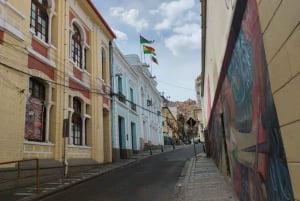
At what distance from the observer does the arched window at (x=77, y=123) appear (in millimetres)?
18047

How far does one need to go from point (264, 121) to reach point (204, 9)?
850 centimetres

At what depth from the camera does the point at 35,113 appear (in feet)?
45.7

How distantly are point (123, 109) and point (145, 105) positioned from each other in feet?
37.9

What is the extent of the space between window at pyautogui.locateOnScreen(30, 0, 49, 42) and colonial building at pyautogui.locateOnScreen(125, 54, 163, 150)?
617 inches

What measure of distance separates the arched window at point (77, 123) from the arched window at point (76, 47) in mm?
2224

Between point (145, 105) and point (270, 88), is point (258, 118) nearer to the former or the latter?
point (270, 88)

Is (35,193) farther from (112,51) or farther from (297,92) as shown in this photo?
(112,51)

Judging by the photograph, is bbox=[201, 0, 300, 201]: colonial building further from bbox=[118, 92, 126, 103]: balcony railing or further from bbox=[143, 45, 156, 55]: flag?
bbox=[143, 45, 156, 55]: flag

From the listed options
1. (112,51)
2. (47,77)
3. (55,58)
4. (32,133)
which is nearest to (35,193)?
(32,133)

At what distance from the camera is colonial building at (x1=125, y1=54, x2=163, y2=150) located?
3541cm

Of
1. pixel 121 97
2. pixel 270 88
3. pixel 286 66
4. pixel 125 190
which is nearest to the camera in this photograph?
pixel 286 66

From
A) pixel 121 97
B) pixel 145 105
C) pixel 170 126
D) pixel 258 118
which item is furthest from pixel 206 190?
pixel 170 126

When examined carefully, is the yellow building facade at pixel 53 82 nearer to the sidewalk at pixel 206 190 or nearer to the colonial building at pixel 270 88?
the sidewalk at pixel 206 190

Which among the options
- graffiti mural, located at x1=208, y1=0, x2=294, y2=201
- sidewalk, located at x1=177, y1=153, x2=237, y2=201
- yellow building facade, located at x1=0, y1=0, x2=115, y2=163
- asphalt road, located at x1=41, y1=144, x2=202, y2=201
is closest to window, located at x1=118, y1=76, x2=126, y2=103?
yellow building facade, located at x1=0, y1=0, x2=115, y2=163
